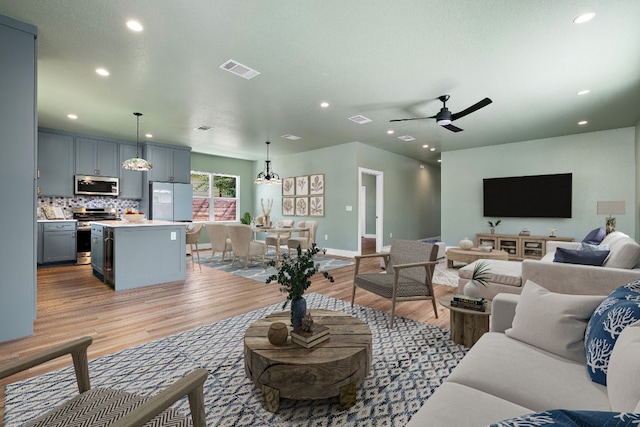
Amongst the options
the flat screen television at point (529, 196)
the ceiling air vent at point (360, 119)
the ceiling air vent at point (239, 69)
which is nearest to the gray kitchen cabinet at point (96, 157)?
the ceiling air vent at point (239, 69)

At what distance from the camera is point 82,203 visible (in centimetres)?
665

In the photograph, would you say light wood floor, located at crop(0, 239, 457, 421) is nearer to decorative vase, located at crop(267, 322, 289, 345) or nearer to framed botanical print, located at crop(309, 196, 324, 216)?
decorative vase, located at crop(267, 322, 289, 345)

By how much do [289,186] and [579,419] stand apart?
Result: 829 cm

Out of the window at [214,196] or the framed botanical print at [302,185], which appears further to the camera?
the window at [214,196]

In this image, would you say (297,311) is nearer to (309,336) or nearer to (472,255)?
(309,336)

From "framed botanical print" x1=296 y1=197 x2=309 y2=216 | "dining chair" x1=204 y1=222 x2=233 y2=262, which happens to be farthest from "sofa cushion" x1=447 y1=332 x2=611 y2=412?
"framed botanical print" x1=296 y1=197 x2=309 y2=216

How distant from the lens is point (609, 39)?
2.77 metres

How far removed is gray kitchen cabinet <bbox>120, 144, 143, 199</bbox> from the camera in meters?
6.98

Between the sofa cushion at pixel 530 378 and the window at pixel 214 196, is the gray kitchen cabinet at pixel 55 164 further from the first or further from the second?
the sofa cushion at pixel 530 378

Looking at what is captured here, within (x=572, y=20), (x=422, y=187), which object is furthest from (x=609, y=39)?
(x=422, y=187)

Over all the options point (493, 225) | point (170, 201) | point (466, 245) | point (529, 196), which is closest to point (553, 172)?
point (529, 196)

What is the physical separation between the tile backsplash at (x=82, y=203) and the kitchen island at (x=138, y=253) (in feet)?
7.68

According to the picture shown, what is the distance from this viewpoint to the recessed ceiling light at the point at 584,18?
2.42 metres

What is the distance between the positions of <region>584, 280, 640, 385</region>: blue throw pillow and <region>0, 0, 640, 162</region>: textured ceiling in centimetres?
224
